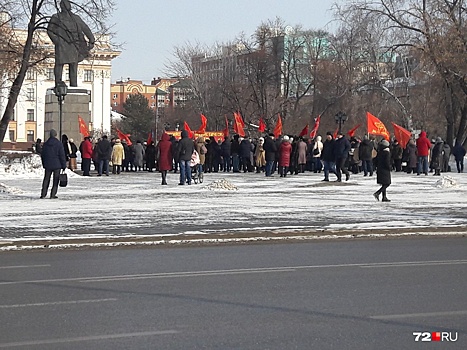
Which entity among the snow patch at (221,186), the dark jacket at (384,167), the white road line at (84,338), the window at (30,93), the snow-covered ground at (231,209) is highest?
the window at (30,93)

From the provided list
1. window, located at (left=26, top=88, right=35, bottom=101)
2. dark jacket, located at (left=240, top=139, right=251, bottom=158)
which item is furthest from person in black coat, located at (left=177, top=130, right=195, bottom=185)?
window, located at (left=26, top=88, right=35, bottom=101)

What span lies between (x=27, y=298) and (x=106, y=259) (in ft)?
12.8

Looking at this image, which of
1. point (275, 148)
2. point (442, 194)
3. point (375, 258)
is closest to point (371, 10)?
point (275, 148)

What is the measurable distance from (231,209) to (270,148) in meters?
13.5

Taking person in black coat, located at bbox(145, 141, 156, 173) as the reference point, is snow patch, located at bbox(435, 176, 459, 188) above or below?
below

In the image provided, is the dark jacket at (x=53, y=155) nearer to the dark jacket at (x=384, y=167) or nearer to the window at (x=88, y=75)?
the dark jacket at (x=384, y=167)

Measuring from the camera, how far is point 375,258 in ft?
45.6

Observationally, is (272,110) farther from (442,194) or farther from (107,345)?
(107,345)

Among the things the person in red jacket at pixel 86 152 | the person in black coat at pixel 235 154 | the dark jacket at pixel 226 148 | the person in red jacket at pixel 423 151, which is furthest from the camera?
the dark jacket at pixel 226 148

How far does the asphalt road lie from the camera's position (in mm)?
8109

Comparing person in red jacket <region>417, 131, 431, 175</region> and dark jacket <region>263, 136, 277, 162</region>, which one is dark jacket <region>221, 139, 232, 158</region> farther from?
person in red jacket <region>417, 131, 431, 175</region>

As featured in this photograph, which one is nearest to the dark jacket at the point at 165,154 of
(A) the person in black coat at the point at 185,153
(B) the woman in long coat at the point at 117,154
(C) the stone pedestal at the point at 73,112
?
(A) the person in black coat at the point at 185,153

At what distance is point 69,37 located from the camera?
40406 mm

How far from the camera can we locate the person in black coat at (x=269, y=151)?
118 feet
